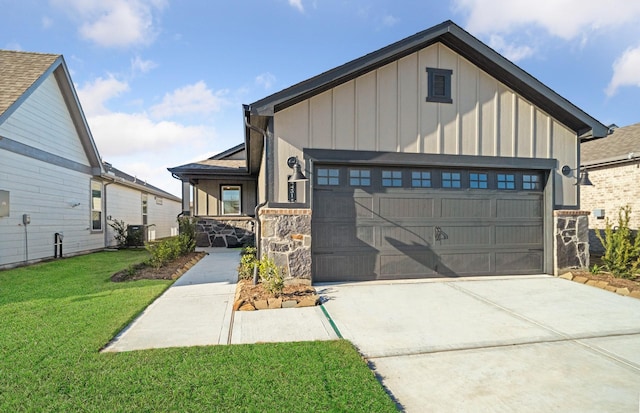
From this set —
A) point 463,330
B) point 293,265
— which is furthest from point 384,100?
point 463,330

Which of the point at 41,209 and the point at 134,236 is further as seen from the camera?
the point at 134,236

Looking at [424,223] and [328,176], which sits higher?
[328,176]

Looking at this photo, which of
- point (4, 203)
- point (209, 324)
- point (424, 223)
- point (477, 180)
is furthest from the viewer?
point (4, 203)

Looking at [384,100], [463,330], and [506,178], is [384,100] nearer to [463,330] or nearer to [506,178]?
[506,178]

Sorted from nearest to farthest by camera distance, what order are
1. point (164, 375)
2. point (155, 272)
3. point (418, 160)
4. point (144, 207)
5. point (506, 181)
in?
point (164, 375), point (418, 160), point (506, 181), point (155, 272), point (144, 207)

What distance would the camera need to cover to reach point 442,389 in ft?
8.54

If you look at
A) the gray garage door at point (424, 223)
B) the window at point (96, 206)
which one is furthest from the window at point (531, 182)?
the window at point (96, 206)

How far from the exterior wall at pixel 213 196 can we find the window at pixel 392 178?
748 cm

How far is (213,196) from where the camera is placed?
41.4 ft

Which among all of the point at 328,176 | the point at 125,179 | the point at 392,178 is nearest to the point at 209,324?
the point at 328,176

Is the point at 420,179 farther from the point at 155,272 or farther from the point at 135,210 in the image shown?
the point at 135,210

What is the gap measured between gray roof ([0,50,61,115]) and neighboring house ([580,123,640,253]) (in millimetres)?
16034

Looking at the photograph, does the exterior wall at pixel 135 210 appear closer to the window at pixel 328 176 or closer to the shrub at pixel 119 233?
the shrub at pixel 119 233

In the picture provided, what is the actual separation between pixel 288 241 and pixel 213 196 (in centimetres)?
798
